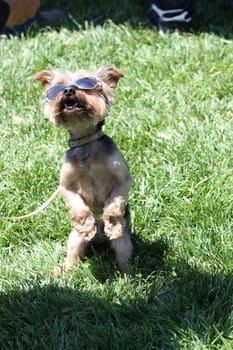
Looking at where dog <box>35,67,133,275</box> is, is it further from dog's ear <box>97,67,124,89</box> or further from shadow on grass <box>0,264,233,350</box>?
shadow on grass <box>0,264,233,350</box>

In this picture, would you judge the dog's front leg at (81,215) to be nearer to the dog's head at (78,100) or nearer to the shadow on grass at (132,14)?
the dog's head at (78,100)

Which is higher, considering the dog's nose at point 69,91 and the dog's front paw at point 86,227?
the dog's nose at point 69,91

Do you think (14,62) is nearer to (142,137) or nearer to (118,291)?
(142,137)

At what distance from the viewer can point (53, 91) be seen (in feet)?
14.0

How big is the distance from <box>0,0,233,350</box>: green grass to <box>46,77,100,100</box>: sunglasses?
1171 mm

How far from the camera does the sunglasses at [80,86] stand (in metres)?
4.23

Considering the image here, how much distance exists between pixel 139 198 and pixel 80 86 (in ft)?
4.48

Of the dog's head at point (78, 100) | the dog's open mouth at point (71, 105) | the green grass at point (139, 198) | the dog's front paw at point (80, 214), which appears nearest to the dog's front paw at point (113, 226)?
the dog's front paw at point (80, 214)

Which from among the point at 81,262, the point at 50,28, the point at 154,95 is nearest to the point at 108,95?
the point at 81,262

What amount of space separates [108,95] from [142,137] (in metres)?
1.73

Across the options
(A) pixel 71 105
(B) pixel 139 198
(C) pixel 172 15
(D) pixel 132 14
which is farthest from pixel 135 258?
(D) pixel 132 14

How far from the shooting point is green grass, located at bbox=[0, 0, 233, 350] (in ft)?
13.8

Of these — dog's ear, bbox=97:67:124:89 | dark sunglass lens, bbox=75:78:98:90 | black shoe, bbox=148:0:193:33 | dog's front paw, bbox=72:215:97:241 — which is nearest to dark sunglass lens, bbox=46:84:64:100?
dark sunglass lens, bbox=75:78:98:90

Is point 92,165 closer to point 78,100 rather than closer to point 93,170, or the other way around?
point 93,170
